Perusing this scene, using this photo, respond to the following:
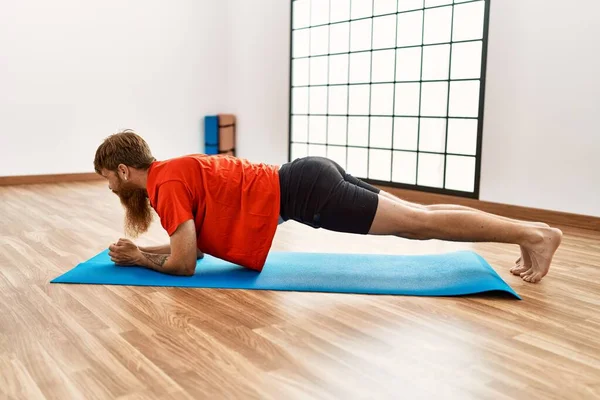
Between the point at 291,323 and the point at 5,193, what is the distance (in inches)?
150

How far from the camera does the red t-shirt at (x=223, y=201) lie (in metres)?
2.06

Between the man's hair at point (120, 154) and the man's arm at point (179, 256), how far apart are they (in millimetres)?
304

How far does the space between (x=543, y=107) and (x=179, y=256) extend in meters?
2.63

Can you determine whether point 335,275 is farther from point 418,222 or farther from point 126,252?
point 126,252

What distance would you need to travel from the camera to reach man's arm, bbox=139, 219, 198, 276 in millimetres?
2018

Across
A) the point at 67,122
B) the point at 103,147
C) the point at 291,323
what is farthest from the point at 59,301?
the point at 67,122

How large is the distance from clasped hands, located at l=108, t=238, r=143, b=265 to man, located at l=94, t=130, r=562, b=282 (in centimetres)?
18

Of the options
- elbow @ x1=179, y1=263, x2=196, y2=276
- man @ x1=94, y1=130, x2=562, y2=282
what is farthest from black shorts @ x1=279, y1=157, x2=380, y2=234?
elbow @ x1=179, y1=263, x2=196, y2=276

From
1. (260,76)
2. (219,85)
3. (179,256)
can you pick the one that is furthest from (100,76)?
(179,256)

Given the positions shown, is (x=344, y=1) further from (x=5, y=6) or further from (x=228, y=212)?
(x=228, y=212)

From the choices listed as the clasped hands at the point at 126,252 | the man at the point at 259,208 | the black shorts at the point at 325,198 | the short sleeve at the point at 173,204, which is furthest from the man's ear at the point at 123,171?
the black shorts at the point at 325,198

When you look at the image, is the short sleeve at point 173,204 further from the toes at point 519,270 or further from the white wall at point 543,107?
the white wall at point 543,107

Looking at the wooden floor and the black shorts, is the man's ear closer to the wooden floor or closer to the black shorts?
the wooden floor

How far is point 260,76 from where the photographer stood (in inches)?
244
